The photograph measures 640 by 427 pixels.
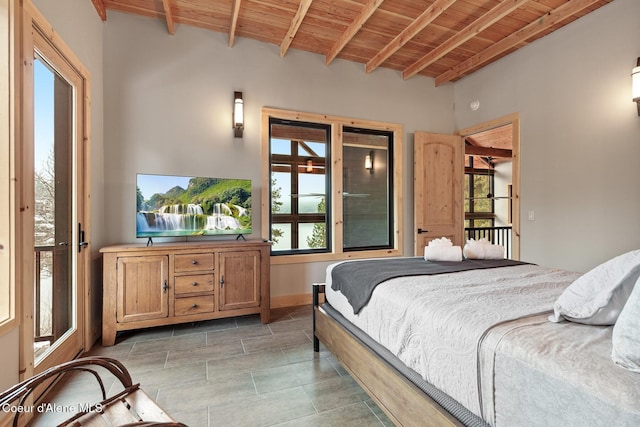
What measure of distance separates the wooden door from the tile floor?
2249 millimetres

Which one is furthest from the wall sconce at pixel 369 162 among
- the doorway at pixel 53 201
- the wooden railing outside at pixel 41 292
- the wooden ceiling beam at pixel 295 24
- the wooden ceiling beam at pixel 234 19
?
the wooden railing outside at pixel 41 292

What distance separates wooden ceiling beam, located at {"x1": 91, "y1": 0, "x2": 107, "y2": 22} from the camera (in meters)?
2.78

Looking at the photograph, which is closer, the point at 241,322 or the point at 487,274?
the point at 487,274

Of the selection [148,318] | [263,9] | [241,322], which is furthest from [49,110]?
[241,322]

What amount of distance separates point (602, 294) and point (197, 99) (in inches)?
140

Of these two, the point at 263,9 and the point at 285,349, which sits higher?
the point at 263,9

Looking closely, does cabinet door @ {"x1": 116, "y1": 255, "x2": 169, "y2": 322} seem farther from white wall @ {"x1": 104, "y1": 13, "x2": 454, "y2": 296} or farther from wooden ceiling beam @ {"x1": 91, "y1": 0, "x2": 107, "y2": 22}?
wooden ceiling beam @ {"x1": 91, "y1": 0, "x2": 107, "y2": 22}

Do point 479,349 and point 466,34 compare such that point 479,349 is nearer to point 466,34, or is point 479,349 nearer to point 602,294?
point 602,294

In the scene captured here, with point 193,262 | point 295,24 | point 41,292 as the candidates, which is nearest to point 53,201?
point 41,292

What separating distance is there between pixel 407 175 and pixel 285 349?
2845 mm

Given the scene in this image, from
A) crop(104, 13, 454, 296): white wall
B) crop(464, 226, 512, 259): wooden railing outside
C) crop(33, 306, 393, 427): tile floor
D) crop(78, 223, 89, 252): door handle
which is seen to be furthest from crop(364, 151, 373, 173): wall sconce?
crop(78, 223, 89, 252): door handle

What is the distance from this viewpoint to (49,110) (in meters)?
2.10

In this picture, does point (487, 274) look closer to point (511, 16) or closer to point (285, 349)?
point (285, 349)

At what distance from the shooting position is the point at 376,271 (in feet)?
6.42
